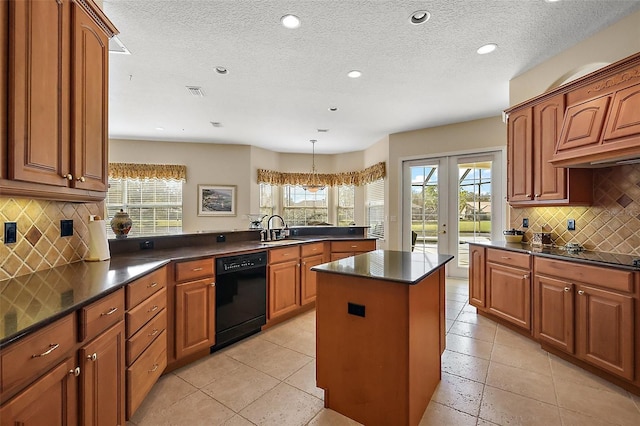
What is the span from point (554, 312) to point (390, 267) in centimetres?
171

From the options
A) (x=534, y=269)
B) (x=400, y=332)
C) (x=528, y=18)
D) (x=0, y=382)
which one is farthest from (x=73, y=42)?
(x=534, y=269)

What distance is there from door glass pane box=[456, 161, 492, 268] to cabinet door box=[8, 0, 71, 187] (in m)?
5.09

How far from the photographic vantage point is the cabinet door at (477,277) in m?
3.31

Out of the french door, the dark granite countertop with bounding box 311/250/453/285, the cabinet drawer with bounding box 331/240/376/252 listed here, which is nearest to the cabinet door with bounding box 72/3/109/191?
the dark granite countertop with bounding box 311/250/453/285

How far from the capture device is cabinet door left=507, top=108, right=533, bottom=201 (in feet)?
10.1

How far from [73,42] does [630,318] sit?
3.83 metres

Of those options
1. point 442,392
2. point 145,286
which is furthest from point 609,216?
point 145,286

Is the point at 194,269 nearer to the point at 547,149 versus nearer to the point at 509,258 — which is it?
the point at 509,258

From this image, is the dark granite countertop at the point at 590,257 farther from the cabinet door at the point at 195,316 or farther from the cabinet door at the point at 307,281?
the cabinet door at the point at 195,316

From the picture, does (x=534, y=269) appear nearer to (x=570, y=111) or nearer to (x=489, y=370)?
(x=489, y=370)

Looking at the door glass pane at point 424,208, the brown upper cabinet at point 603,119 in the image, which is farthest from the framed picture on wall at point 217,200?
the brown upper cabinet at point 603,119

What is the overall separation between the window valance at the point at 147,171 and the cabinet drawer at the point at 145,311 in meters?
4.66

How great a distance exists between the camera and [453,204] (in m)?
5.04

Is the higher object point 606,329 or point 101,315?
point 101,315
